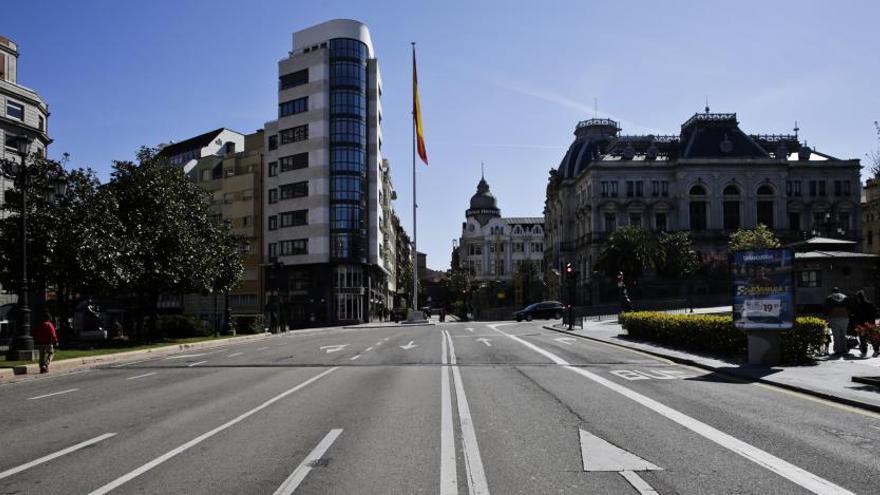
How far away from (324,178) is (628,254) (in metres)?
32.4

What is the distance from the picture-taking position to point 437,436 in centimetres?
859

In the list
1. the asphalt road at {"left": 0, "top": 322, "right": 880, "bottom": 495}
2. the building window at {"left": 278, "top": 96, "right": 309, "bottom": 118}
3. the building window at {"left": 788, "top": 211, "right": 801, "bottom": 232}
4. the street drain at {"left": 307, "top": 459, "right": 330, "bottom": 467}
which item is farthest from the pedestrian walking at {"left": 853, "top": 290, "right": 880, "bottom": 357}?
the building window at {"left": 788, "top": 211, "right": 801, "bottom": 232}

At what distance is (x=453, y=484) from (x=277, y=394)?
24.8 feet

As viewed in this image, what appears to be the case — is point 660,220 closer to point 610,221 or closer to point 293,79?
point 610,221

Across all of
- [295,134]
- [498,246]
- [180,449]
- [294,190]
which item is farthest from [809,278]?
[498,246]

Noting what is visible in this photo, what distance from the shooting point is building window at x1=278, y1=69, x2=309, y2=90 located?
2950 inches

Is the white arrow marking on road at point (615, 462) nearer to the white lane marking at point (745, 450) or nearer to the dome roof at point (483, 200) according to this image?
the white lane marking at point (745, 450)

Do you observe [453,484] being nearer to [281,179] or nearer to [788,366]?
[788,366]

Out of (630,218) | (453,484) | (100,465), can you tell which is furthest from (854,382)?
(630,218)

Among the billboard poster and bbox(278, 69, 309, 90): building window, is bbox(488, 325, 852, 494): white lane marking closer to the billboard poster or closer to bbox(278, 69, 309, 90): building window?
the billboard poster

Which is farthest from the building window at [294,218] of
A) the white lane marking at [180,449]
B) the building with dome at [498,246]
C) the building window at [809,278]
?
the building with dome at [498,246]

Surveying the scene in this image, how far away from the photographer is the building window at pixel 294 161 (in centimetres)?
7444

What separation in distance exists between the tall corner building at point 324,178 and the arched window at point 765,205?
5179 cm

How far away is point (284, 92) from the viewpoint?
3024 inches
